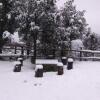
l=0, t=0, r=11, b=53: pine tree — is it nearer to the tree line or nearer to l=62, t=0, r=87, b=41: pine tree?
the tree line

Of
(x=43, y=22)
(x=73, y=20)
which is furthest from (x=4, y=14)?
(x=73, y=20)

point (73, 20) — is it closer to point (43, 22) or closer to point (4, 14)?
point (43, 22)

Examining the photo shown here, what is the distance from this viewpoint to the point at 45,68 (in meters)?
12.9

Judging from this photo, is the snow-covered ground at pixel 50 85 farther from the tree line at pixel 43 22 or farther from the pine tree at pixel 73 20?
the pine tree at pixel 73 20

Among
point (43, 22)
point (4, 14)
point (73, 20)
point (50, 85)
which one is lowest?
point (50, 85)

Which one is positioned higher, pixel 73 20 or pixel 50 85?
pixel 73 20

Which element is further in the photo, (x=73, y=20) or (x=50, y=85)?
(x=73, y=20)

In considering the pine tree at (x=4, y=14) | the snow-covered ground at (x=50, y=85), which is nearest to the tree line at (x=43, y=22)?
the pine tree at (x=4, y=14)

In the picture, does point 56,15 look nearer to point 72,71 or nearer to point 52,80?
point 72,71

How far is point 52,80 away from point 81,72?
2.52 m

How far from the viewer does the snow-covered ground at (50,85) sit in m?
8.55

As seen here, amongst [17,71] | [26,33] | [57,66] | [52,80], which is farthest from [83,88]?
[26,33]

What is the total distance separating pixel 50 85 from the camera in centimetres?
999

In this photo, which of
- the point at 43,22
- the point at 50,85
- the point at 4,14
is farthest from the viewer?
the point at 4,14
